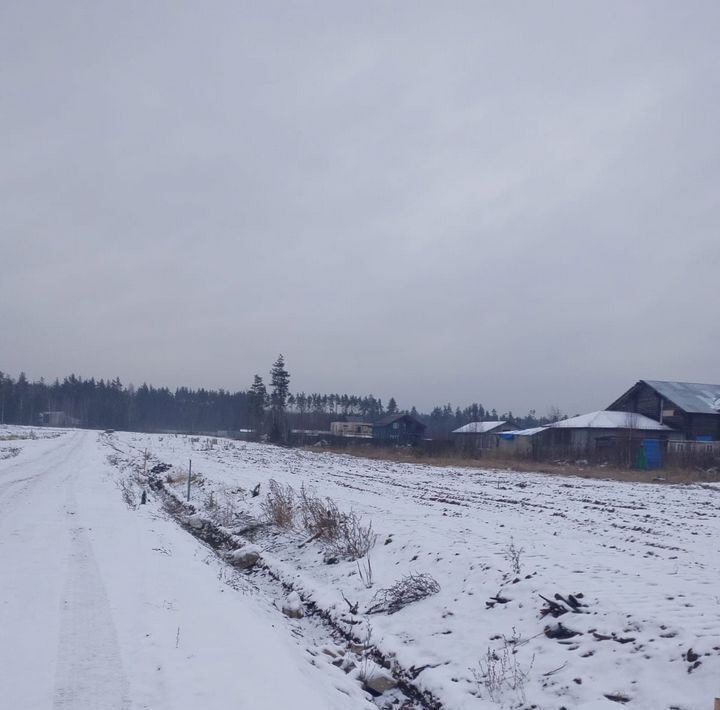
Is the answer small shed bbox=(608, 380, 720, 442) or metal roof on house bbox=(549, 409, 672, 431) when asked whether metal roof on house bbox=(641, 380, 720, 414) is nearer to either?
small shed bbox=(608, 380, 720, 442)

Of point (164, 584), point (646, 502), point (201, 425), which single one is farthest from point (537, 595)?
point (201, 425)

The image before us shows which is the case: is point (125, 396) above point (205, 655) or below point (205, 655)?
above

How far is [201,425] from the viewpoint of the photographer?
650ft

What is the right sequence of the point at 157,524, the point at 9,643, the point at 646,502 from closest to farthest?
the point at 9,643, the point at 157,524, the point at 646,502

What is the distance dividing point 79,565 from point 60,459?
101ft

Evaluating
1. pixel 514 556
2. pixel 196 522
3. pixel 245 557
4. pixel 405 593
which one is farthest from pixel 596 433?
pixel 405 593

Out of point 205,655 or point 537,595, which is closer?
point 205,655

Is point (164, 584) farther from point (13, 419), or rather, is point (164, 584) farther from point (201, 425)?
point (201, 425)

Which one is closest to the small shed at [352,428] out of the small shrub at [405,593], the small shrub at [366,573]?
the small shrub at [366,573]

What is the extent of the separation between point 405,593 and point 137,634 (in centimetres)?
439

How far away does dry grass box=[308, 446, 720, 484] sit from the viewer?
34.4 metres

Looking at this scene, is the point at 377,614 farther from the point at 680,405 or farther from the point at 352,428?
the point at 352,428

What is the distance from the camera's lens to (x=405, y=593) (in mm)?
10641

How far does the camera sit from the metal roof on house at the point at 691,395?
53.4m
